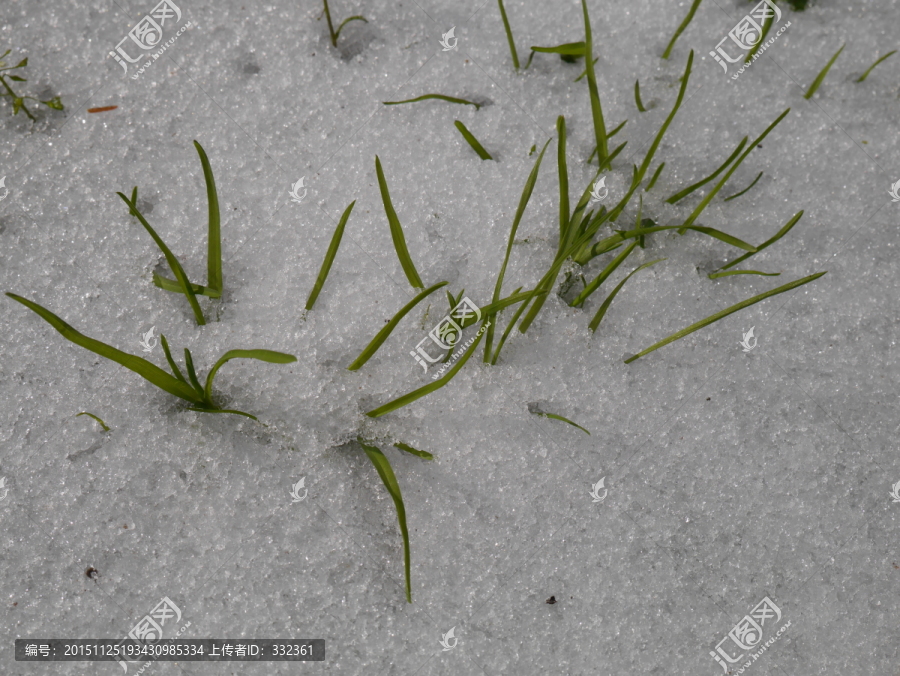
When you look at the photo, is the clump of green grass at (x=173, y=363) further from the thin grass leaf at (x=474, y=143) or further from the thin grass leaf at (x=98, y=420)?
the thin grass leaf at (x=474, y=143)

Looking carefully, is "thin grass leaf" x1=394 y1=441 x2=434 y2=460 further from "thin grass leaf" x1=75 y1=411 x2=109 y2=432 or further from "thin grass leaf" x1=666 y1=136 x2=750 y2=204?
"thin grass leaf" x1=666 y1=136 x2=750 y2=204

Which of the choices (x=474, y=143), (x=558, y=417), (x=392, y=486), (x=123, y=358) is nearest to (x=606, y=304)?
(x=558, y=417)

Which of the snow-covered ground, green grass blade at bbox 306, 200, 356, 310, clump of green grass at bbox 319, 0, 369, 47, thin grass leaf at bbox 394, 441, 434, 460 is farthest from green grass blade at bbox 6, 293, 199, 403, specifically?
clump of green grass at bbox 319, 0, 369, 47

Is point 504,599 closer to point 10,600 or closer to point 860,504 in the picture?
Result: point 860,504

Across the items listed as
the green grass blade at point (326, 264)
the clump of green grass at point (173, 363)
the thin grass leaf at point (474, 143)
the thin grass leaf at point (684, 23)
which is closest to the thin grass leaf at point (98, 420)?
the clump of green grass at point (173, 363)

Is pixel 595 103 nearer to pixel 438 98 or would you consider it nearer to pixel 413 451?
pixel 438 98

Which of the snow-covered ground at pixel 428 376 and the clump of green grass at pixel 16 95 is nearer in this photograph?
the snow-covered ground at pixel 428 376
